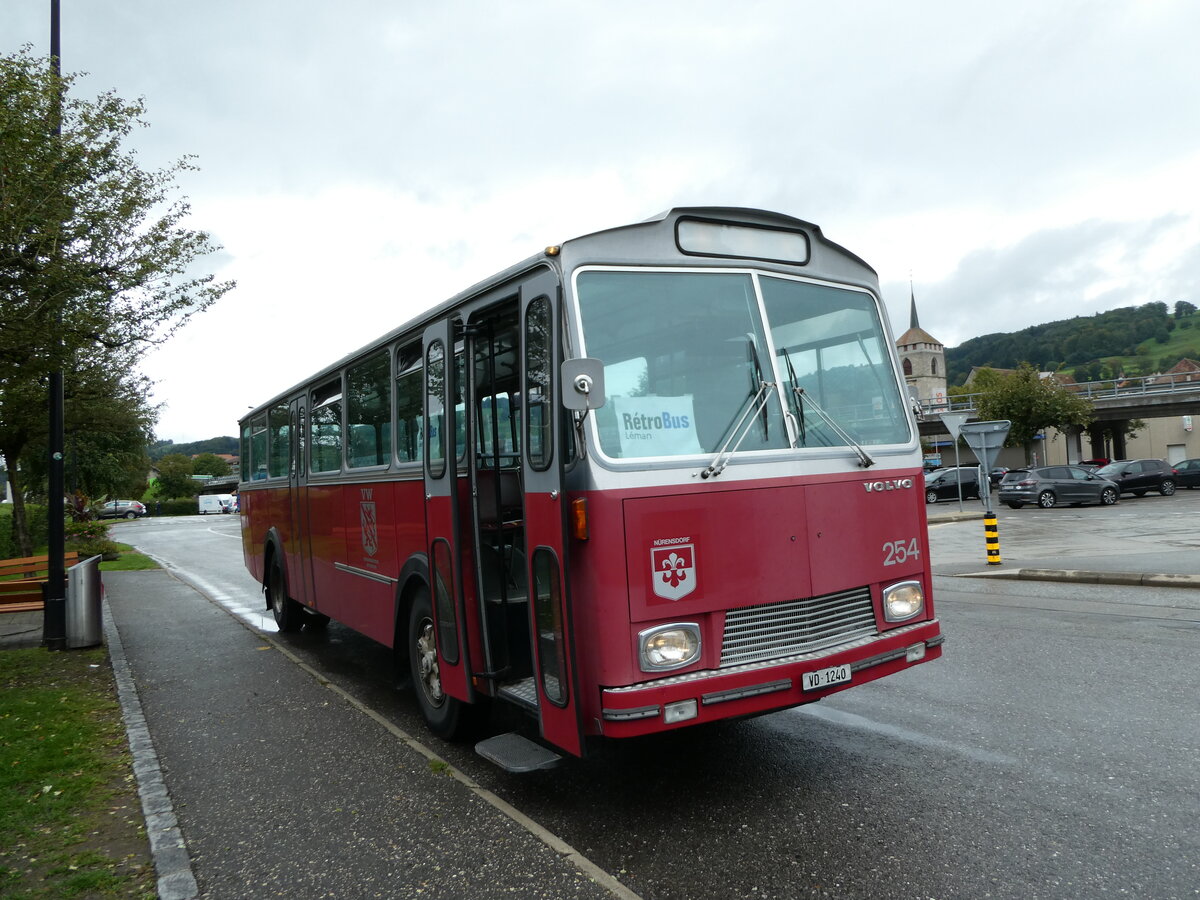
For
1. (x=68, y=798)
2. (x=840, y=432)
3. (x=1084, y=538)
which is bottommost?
(x=1084, y=538)

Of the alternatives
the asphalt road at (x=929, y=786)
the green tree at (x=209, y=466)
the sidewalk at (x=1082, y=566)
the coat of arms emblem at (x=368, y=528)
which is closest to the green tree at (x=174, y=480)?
the green tree at (x=209, y=466)

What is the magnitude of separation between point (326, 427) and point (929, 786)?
6050mm

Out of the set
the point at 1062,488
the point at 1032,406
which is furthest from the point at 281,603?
the point at 1032,406

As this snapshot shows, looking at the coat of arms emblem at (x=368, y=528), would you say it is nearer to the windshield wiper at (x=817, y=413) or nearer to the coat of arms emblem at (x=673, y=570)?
the coat of arms emblem at (x=673, y=570)

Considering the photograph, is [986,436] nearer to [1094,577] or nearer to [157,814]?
[1094,577]

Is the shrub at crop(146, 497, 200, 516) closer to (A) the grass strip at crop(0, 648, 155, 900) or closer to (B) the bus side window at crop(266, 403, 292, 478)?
(B) the bus side window at crop(266, 403, 292, 478)

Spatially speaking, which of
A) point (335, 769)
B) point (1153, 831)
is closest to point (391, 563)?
point (335, 769)

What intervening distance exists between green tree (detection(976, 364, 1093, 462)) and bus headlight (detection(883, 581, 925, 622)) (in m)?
53.2

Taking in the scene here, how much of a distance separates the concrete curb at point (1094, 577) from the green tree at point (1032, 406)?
43752 mm

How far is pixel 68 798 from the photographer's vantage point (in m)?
5.12

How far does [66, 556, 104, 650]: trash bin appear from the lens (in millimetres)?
10125

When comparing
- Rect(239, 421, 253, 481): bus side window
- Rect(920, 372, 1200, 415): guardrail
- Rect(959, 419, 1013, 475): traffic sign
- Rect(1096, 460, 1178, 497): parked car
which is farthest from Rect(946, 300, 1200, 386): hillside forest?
Rect(239, 421, 253, 481): bus side window

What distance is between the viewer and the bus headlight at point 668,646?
162 inches

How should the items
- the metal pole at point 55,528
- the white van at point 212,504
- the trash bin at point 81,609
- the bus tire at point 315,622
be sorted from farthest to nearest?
the white van at point 212,504 < the bus tire at point 315,622 < the trash bin at point 81,609 < the metal pole at point 55,528
